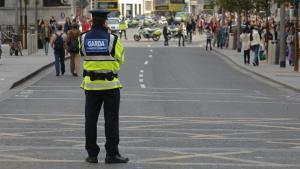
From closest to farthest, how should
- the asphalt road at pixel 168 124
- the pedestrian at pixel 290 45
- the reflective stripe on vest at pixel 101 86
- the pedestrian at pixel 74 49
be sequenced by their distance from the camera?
the reflective stripe on vest at pixel 101 86, the asphalt road at pixel 168 124, the pedestrian at pixel 74 49, the pedestrian at pixel 290 45

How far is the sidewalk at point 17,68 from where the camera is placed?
2486cm

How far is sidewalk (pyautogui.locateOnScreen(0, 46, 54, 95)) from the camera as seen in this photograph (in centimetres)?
2486

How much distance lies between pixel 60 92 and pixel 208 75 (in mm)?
9140

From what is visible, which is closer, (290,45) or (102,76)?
(102,76)

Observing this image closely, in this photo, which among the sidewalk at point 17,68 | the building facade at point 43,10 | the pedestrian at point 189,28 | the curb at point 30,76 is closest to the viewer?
the curb at point 30,76

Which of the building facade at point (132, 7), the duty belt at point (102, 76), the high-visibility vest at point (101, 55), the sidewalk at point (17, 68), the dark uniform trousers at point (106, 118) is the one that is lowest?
the building facade at point (132, 7)

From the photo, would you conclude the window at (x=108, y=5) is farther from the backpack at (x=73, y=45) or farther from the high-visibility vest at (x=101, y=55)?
the high-visibility vest at (x=101, y=55)

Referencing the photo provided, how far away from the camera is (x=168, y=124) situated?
1523cm

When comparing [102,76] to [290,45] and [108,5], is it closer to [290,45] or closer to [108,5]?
[290,45]

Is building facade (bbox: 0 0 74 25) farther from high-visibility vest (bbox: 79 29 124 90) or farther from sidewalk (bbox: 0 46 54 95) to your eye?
high-visibility vest (bbox: 79 29 124 90)

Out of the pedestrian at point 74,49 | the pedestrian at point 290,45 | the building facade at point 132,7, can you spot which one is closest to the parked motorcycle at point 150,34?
the pedestrian at point 290,45

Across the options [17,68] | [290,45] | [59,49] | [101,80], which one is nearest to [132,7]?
[290,45]

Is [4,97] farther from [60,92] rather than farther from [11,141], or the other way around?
[11,141]

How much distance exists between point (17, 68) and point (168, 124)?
16733 mm
